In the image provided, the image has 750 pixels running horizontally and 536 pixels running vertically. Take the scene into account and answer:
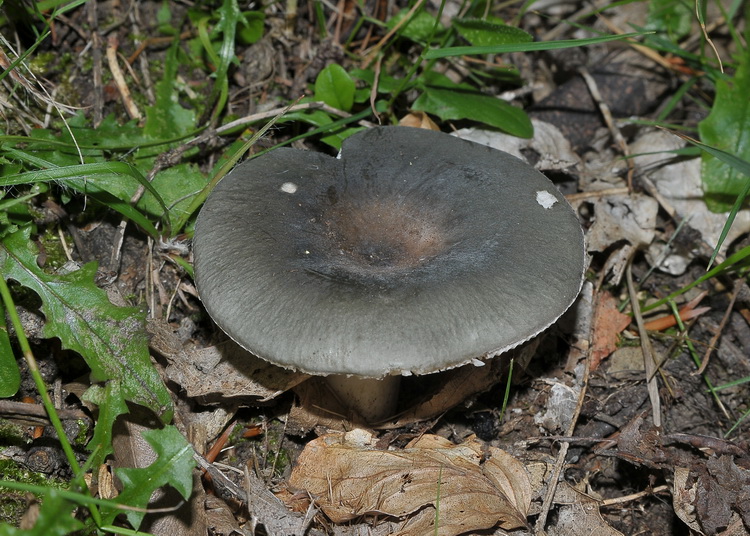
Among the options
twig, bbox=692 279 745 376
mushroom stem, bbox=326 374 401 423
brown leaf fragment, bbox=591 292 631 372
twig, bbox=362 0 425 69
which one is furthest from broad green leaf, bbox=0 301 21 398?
twig, bbox=692 279 745 376

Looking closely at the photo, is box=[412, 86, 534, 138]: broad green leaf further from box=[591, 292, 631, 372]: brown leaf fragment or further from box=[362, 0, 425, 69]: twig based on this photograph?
box=[591, 292, 631, 372]: brown leaf fragment

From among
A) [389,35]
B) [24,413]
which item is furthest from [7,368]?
[389,35]

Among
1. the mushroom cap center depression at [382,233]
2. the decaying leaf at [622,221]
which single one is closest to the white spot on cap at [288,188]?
the mushroom cap center depression at [382,233]

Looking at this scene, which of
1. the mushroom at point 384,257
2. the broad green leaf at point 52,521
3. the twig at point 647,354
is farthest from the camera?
the twig at point 647,354

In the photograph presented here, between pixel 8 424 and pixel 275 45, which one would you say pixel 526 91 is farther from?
pixel 8 424

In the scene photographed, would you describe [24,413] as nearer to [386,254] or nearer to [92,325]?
[92,325]

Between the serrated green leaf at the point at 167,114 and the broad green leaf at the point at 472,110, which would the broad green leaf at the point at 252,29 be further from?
the broad green leaf at the point at 472,110

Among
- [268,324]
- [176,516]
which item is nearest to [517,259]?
[268,324]
